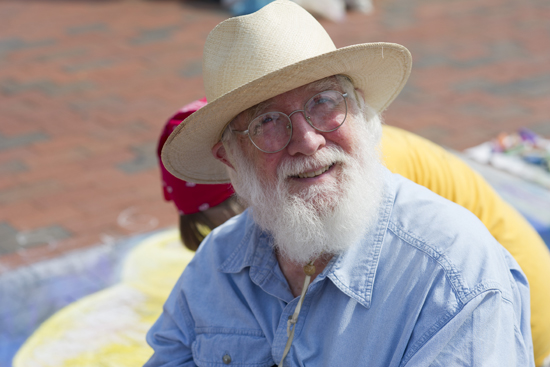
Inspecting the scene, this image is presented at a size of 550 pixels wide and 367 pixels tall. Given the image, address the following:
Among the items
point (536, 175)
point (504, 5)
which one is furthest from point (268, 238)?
point (504, 5)

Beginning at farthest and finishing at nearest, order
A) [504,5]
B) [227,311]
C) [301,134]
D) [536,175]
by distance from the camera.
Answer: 1. [504,5]
2. [536,175]
3. [227,311]
4. [301,134]

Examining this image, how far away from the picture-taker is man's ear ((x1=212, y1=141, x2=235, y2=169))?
6.17 ft

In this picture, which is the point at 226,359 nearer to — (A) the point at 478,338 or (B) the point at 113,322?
(A) the point at 478,338

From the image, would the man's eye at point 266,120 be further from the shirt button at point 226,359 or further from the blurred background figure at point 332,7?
the blurred background figure at point 332,7

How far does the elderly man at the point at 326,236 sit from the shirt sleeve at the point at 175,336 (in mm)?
56

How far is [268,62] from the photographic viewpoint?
63.8 inches

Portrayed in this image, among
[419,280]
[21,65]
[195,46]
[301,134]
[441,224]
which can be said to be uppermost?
[301,134]

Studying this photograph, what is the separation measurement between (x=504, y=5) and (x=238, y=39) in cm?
843

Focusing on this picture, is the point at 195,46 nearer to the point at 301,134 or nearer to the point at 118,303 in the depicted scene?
the point at 118,303

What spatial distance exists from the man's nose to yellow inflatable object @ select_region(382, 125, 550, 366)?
53 centimetres

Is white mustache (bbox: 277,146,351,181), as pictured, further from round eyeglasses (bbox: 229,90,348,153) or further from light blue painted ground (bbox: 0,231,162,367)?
light blue painted ground (bbox: 0,231,162,367)

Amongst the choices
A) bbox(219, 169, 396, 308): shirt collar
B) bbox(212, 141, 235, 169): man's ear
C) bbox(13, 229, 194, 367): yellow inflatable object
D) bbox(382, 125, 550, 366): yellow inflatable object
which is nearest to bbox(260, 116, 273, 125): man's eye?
bbox(212, 141, 235, 169): man's ear

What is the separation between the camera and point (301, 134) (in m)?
1.62

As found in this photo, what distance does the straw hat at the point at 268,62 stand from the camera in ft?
5.11
